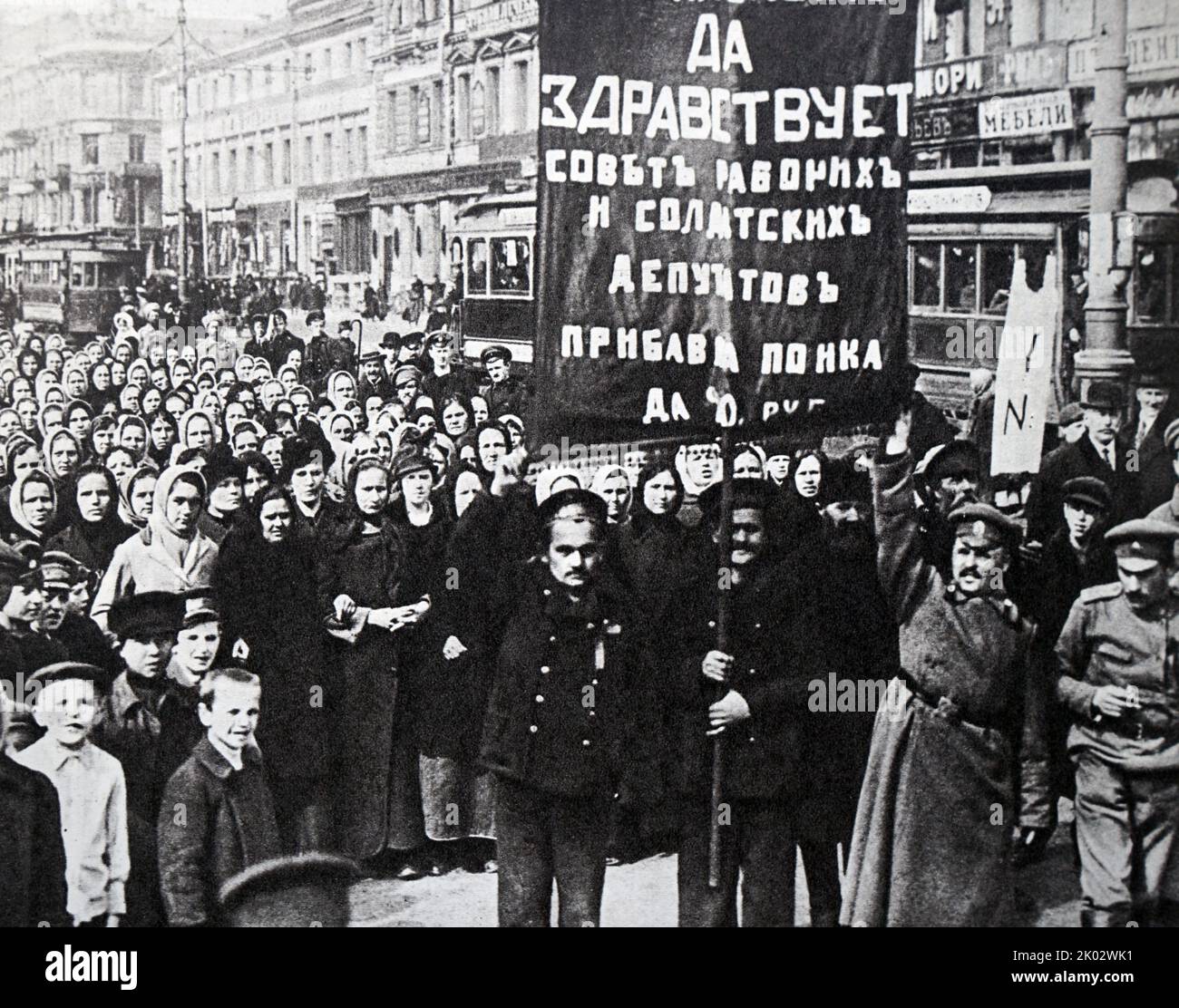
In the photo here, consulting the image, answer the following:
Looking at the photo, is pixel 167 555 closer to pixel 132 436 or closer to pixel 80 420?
pixel 132 436

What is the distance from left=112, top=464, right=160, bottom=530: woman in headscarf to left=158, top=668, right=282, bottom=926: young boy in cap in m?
0.70

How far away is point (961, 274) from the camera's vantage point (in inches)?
228

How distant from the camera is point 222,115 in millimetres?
6332

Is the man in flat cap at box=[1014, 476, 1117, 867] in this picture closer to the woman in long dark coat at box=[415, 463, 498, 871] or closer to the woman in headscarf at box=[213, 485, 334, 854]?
the woman in long dark coat at box=[415, 463, 498, 871]

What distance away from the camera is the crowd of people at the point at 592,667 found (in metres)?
5.28

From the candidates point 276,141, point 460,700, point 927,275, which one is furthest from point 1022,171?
point 276,141

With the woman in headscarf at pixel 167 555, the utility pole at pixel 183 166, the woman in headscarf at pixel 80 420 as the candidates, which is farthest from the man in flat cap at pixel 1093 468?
the woman in headscarf at pixel 80 420

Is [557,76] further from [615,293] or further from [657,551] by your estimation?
[657,551]

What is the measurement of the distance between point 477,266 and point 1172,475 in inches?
115

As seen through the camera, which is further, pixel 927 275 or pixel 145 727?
pixel 927 275

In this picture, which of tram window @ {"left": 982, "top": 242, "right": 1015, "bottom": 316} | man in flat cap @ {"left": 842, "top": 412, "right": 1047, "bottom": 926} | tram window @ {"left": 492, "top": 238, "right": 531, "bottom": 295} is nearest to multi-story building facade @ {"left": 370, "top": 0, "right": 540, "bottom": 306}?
tram window @ {"left": 492, "top": 238, "right": 531, "bottom": 295}

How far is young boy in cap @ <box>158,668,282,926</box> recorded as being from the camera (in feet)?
17.0

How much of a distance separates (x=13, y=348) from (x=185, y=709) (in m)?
1.88
